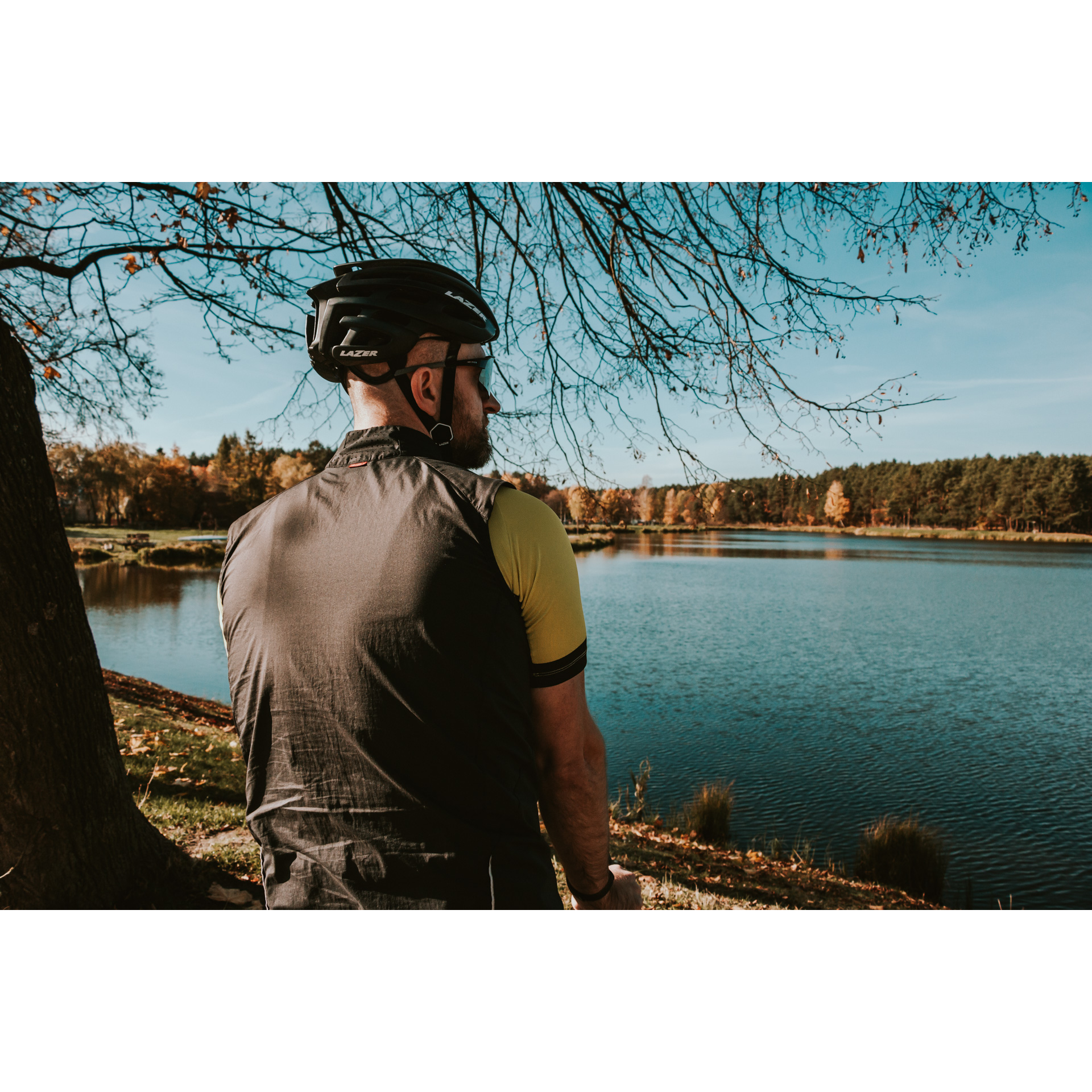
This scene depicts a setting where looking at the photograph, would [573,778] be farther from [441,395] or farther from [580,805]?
[441,395]

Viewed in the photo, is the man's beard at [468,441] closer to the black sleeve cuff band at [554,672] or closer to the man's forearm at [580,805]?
the black sleeve cuff band at [554,672]

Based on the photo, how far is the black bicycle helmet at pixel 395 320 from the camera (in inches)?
53.2

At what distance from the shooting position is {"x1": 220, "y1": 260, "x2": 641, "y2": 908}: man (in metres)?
1.09

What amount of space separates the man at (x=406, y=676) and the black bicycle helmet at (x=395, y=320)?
0.01 meters

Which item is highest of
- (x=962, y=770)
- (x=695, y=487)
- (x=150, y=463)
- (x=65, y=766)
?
(x=150, y=463)

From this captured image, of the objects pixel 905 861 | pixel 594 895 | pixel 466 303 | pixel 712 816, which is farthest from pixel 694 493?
pixel 905 861

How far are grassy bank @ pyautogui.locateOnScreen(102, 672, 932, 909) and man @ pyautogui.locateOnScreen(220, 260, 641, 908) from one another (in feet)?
6.92

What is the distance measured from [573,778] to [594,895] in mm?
365

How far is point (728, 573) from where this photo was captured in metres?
33.2

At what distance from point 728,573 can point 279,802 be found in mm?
33590

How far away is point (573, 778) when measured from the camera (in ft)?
4.10

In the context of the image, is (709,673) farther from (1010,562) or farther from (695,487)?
(1010,562)

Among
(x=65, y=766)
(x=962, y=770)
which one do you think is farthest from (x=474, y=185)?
(x=962, y=770)

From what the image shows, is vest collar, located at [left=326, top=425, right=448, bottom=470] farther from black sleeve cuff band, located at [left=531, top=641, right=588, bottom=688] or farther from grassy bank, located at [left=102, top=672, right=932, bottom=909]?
grassy bank, located at [left=102, top=672, right=932, bottom=909]
